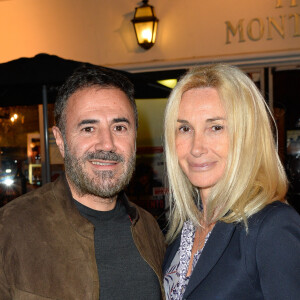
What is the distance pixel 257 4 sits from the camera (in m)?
5.44

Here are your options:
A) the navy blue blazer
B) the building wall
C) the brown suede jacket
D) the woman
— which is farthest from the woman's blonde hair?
the building wall

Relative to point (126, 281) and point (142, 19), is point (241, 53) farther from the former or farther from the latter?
point (126, 281)

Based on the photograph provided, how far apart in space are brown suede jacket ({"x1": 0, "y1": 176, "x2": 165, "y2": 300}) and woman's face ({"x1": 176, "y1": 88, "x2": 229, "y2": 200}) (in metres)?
0.62

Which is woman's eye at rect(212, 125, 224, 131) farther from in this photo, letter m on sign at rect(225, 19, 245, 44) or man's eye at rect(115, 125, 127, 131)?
letter m on sign at rect(225, 19, 245, 44)

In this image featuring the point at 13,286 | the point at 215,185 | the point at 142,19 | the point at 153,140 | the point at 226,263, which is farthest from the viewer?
the point at 153,140

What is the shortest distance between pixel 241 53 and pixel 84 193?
3901 millimetres

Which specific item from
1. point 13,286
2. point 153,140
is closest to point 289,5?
point 153,140

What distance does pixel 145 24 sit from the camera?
18.9ft

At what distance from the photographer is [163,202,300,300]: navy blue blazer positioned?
167 centimetres

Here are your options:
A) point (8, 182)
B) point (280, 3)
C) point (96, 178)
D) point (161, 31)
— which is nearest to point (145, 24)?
point (161, 31)

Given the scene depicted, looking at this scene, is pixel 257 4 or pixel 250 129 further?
pixel 257 4

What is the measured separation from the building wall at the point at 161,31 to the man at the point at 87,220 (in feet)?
11.3

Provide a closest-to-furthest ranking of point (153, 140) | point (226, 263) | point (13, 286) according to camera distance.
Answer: point (226, 263) → point (13, 286) → point (153, 140)

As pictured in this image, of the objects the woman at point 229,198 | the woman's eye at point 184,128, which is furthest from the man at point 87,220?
the woman's eye at point 184,128
